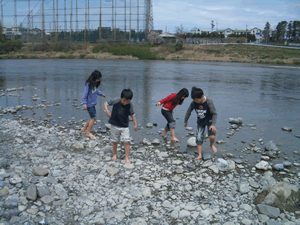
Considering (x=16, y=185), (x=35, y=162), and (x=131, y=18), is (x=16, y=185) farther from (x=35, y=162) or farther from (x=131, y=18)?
(x=131, y=18)

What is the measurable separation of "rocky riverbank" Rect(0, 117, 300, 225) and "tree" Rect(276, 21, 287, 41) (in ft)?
449

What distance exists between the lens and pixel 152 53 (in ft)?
203

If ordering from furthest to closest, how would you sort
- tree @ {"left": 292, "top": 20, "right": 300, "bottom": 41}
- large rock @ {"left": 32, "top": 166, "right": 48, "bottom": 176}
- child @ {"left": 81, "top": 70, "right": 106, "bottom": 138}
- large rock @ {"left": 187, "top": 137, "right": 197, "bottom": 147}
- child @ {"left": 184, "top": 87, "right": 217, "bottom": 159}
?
tree @ {"left": 292, "top": 20, "right": 300, "bottom": 41}, child @ {"left": 81, "top": 70, "right": 106, "bottom": 138}, large rock @ {"left": 187, "top": 137, "right": 197, "bottom": 147}, child @ {"left": 184, "top": 87, "right": 217, "bottom": 159}, large rock @ {"left": 32, "top": 166, "right": 48, "bottom": 176}

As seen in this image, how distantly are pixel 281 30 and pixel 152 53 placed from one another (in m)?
91.0

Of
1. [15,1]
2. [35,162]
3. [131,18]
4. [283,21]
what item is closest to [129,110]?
[35,162]

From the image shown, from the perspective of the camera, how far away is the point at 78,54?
63031 mm

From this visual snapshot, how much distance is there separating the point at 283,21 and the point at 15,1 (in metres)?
115

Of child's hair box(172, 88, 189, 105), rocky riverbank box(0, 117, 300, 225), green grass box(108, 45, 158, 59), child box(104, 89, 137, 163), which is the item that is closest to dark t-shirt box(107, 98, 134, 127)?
child box(104, 89, 137, 163)

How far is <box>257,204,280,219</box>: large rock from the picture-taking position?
427cm

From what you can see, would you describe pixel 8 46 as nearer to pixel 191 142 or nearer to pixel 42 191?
pixel 191 142

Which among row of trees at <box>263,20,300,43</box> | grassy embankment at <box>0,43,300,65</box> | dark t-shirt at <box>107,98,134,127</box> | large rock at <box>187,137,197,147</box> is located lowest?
large rock at <box>187,137,197,147</box>

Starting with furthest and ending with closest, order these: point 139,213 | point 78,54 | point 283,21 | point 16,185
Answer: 1. point 283,21
2. point 78,54
3. point 16,185
4. point 139,213

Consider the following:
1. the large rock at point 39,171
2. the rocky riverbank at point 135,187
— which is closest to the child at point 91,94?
the rocky riverbank at point 135,187

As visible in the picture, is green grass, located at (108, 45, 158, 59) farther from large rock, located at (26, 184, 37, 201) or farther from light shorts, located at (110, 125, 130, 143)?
large rock, located at (26, 184, 37, 201)
